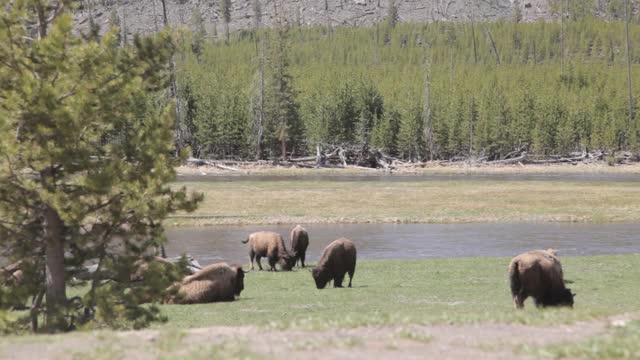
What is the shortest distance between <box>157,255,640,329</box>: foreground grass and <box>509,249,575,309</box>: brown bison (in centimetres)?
76

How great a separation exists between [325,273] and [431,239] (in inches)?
636

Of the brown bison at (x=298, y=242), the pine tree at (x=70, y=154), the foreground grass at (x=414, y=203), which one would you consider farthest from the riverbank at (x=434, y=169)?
the pine tree at (x=70, y=154)

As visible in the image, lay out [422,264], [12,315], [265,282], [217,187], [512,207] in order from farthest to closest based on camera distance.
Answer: [217,187], [512,207], [422,264], [265,282], [12,315]

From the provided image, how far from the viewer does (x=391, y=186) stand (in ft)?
236

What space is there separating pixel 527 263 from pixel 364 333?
26.8ft

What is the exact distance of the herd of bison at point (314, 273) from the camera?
18781 mm

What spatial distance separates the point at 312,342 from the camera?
11016mm

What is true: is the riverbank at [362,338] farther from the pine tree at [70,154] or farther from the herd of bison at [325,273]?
the pine tree at [70,154]

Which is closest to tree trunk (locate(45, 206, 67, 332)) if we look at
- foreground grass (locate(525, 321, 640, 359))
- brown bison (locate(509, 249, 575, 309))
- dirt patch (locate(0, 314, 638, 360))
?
dirt patch (locate(0, 314, 638, 360))

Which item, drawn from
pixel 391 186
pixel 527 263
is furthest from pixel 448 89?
pixel 527 263

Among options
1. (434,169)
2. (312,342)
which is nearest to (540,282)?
(312,342)

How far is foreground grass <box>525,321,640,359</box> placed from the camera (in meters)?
10.3

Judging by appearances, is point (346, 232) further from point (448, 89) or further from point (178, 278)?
point (448, 89)

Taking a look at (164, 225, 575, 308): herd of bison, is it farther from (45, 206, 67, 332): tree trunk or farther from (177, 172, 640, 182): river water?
(177, 172, 640, 182): river water
